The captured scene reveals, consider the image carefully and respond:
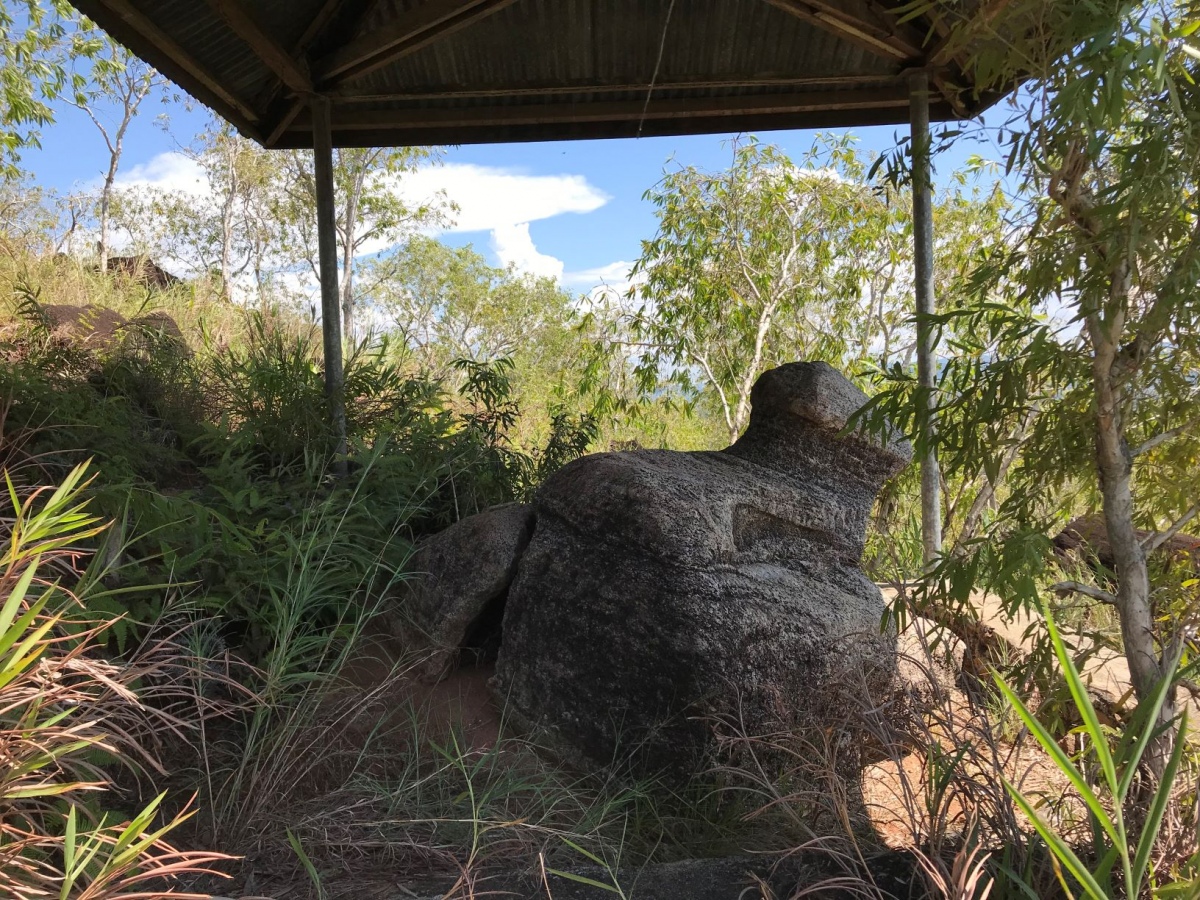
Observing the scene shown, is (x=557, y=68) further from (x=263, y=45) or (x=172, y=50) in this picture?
(x=172, y=50)

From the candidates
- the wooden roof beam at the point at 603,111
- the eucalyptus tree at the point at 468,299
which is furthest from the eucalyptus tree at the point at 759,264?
the eucalyptus tree at the point at 468,299

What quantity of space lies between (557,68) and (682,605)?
12.7ft

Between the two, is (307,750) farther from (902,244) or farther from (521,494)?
(902,244)

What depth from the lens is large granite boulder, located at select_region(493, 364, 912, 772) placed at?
3.17m

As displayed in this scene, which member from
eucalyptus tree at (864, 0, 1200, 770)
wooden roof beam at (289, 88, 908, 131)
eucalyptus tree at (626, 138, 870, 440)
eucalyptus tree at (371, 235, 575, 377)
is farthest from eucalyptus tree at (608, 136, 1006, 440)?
eucalyptus tree at (371, 235, 575, 377)

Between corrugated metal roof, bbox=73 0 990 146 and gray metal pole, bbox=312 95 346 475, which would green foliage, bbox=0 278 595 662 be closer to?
gray metal pole, bbox=312 95 346 475

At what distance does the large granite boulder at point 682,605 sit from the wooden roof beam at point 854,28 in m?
2.19

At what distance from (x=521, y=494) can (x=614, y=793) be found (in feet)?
7.39

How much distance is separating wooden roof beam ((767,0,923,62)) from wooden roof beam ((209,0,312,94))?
8.69ft

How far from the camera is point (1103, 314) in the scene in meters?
2.53

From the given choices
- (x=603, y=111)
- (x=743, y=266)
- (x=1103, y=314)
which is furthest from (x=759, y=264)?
(x=1103, y=314)

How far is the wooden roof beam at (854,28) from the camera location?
480 centimetres

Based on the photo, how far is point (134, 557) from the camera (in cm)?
332

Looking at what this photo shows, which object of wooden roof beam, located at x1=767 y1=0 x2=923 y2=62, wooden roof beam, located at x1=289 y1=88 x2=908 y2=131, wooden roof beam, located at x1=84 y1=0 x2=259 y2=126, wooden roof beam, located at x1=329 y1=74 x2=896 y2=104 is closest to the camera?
wooden roof beam, located at x1=84 y1=0 x2=259 y2=126
